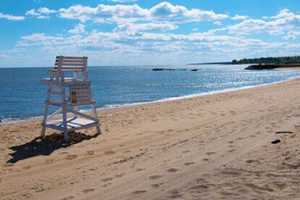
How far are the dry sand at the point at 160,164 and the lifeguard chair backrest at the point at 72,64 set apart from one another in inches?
61.0

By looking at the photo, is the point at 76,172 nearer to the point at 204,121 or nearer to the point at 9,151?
the point at 9,151

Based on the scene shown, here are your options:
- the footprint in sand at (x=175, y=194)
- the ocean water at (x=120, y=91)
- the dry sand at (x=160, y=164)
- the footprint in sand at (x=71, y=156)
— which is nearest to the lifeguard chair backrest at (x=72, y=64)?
the dry sand at (x=160, y=164)

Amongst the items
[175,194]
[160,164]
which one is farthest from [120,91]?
[175,194]

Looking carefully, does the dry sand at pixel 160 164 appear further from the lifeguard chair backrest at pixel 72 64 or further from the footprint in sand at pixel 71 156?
the lifeguard chair backrest at pixel 72 64

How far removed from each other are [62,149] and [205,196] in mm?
4683

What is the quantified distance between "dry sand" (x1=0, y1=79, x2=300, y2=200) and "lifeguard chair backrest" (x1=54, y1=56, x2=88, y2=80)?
1549 mm

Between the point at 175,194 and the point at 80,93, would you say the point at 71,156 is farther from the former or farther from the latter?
the point at 175,194

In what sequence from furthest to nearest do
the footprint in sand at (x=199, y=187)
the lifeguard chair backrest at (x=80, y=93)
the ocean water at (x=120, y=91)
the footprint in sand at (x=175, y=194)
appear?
the ocean water at (x=120, y=91) → the lifeguard chair backrest at (x=80, y=93) → the footprint in sand at (x=199, y=187) → the footprint in sand at (x=175, y=194)

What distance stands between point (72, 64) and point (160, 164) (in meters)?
4.35

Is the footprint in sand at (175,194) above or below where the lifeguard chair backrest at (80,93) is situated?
below

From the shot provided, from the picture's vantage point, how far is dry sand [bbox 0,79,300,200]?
5.04m

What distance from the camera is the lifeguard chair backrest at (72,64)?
9.50 meters

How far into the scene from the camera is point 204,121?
11859mm

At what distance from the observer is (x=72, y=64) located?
979 cm
